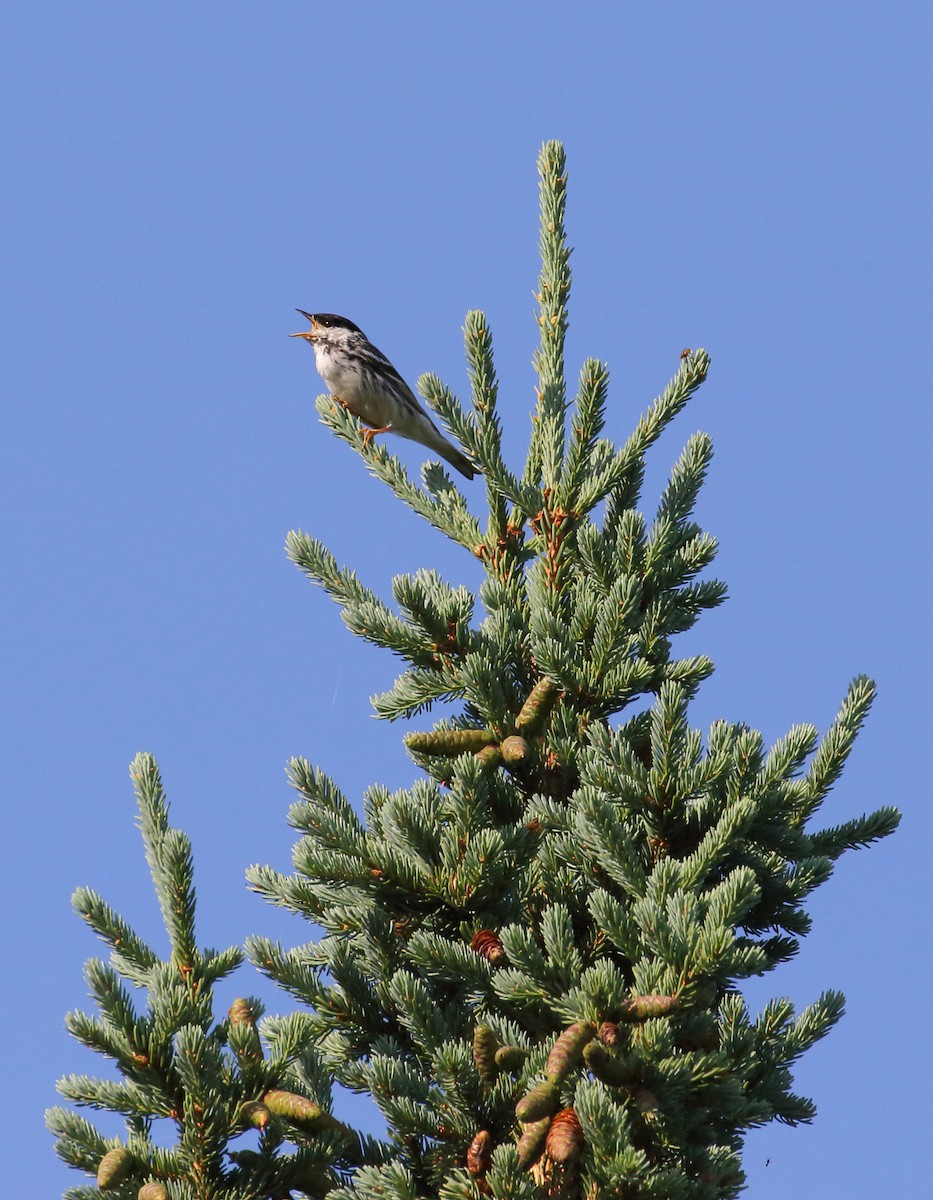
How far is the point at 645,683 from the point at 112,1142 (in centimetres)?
182

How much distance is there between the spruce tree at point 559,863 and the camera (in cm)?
290

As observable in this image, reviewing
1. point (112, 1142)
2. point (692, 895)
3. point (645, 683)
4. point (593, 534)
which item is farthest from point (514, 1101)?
point (593, 534)

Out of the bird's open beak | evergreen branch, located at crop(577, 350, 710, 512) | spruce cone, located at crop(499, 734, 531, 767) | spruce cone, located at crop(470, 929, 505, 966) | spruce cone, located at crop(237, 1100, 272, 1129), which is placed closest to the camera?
spruce cone, located at crop(237, 1100, 272, 1129)

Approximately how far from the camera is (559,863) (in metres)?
3.51

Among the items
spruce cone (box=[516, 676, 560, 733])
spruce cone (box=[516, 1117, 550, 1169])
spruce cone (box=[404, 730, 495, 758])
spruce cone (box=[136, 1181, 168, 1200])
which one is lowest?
spruce cone (box=[136, 1181, 168, 1200])

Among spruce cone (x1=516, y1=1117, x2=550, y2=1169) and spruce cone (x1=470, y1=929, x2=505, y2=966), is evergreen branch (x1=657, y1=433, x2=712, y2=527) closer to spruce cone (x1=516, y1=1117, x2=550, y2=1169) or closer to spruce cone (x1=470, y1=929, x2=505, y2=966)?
spruce cone (x1=470, y1=929, x2=505, y2=966)

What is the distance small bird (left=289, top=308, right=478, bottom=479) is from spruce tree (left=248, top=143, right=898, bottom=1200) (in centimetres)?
410

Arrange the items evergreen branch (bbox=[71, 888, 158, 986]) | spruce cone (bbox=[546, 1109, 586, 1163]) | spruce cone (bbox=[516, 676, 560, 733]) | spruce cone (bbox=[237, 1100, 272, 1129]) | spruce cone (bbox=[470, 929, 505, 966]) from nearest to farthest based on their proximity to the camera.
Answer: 1. spruce cone (bbox=[546, 1109, 586, 1163])
2. spruce cone (bbox=[237, 1100, 272, 1129])
3. evergreen branch (bbox=[71, 888, 158, 986])
4. spruce cone (bbox=[470, 929, 505, 966])
5. spruce cone (bbox=[516, 676, 560, 733])

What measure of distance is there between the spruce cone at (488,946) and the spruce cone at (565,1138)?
21.6 inches

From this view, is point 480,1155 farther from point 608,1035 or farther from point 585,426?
point 585,426

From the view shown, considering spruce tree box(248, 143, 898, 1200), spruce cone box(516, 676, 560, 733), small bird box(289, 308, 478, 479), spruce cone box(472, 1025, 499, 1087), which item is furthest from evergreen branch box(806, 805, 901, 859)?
small bird box(289, 308, 478, 479)

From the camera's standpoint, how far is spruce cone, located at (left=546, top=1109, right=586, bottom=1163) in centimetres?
271

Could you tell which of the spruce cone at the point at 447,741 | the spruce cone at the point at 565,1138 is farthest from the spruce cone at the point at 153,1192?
the spruce cone at the point at 447,741

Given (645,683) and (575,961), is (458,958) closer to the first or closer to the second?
(575,961)
